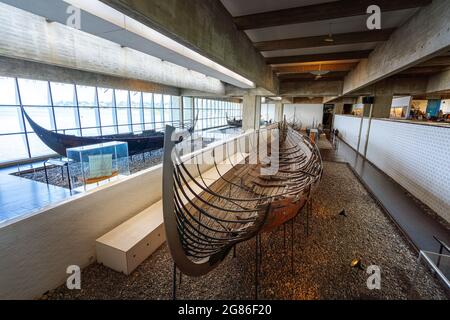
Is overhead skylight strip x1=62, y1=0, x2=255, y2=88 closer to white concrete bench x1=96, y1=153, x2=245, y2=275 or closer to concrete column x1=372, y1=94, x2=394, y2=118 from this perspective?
white concrete bench x1=96, y1=153, x2=245, y2=275

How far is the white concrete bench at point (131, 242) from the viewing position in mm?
1901

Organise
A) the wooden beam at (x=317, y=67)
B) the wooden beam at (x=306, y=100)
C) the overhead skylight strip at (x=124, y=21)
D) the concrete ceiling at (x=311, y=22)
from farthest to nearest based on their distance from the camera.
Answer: the wooden beam at (x=306, y=100), the wooden beam at (x=317, y=67), the concrete ceiling at (x=311, y=22), the overhead skylight strip at (x=124, y=21)

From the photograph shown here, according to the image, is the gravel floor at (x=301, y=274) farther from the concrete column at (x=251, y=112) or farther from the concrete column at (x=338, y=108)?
the concrete column at (x=338, y=108)

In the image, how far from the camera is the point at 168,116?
44.1 feet

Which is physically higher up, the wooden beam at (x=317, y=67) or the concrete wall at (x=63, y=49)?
the wooden beam at (x=317, y=67)

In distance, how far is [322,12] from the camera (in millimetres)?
2760

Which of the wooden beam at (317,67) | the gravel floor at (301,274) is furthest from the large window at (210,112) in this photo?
the gravel floor at (301,274)

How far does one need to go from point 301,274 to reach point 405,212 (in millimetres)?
2438

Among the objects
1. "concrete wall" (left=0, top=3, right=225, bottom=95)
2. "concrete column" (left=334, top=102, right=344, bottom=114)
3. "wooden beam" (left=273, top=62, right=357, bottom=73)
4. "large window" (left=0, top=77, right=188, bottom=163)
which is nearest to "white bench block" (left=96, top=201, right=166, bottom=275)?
"concrete wall" (left=0, top=3, right=225, bottom=95)

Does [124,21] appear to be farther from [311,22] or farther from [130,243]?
[311,22]

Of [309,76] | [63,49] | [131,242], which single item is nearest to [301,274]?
[131,242]

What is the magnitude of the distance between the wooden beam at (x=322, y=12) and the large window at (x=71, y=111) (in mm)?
7055

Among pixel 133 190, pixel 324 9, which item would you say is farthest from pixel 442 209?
pixel 133 190

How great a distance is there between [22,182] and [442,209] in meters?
8.13
